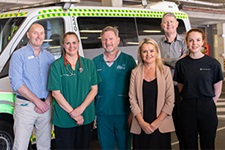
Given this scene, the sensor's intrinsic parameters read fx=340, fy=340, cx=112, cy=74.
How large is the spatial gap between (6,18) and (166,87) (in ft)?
8.75

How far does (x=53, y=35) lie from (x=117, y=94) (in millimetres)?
1721

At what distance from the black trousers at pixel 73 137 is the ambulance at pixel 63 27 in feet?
3.35

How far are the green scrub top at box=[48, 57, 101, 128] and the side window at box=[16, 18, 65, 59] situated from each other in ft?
4.52

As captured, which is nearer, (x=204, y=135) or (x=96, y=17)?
(x=204, y=135)

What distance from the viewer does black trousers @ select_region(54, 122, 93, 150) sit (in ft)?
→ 11.3

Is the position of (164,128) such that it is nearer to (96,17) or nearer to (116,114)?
(116,114)

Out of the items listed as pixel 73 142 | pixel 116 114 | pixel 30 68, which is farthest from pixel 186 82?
pixel 30 68

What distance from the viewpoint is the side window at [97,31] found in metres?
5.19

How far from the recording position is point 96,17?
17.6 ft

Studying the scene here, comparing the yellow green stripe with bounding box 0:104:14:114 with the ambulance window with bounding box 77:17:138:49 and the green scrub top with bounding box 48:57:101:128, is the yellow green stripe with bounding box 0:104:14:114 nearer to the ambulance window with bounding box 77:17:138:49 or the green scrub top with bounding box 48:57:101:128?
the green scrub top with bounding box 48:57:101:128

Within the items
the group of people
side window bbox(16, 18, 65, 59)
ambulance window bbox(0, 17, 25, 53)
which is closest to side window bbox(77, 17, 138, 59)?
side window bbox(16, 18, 65, 59)

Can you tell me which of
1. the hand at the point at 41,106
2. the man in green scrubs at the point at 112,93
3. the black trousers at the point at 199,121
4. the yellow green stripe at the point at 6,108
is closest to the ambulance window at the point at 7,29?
the yellow green stripe at the point at 6,108

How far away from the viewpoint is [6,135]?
4293 mm

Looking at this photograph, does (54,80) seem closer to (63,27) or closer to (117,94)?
(117,94)
